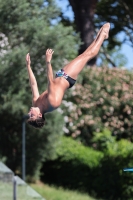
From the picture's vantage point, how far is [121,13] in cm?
2633

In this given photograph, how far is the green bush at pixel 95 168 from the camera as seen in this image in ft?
49.2

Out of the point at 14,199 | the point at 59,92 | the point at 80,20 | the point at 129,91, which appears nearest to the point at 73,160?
the point at 129,91

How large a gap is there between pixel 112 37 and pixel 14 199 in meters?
17.0

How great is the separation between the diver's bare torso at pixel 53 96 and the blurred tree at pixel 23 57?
26.2 feet

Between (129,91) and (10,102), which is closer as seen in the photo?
(10,102)

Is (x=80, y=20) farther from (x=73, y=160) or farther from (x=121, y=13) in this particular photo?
(x=73, y=160)

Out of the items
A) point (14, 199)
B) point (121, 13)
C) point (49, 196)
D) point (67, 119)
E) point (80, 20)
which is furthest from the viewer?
point (121, 13)

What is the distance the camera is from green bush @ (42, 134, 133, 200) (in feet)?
49.2

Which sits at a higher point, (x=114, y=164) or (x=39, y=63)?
(x=39, y=63)

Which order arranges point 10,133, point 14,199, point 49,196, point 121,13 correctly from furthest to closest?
point 121,13, point 10,133, point 49,196, point 14,199

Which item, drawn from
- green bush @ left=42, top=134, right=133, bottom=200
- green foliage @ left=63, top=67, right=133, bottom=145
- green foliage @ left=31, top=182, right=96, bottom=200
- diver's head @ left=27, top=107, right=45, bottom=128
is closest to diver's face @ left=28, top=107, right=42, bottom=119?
diver's head @ left=27, top=107, right=45, bottom=128

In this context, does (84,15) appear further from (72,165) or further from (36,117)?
(36,117)

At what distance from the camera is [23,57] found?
14.9m

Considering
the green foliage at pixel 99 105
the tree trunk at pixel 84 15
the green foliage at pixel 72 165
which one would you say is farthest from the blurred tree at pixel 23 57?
the tree trunk at pixel 84 15
